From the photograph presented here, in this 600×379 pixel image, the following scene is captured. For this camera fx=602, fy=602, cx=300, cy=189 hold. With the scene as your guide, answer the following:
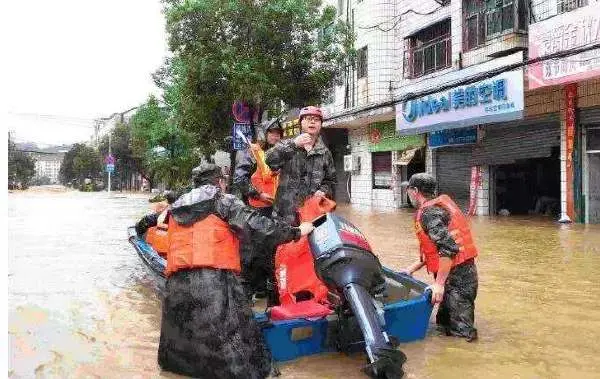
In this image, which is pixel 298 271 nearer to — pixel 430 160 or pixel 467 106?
pixel 467 106

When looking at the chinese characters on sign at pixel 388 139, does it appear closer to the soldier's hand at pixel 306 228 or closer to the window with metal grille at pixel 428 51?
the window with metal grille at pixel 428 51

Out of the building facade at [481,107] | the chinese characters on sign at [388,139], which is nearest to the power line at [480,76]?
the building facade at [481,107]

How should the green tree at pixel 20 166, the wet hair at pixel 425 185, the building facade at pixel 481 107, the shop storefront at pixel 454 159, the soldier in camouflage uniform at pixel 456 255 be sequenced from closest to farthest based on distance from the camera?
the soldier in camouflage uniform at pixel 456 255
the wet hair at pixel 425 185
the building facade at pixel 481 107
the shop storefront at pixel 454 159
the green tree at pixel 20 166

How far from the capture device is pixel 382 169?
878 inches

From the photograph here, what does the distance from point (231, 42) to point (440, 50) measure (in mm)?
6906

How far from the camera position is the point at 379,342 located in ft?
11.2

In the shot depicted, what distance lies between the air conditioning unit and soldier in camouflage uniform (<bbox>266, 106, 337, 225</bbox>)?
18.8 metres

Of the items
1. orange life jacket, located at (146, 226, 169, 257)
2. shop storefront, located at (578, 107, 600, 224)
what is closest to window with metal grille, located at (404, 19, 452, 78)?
shop storefront, located at (578, 107, 600, 224)

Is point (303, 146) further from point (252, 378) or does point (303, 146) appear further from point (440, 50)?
point (440, 50)

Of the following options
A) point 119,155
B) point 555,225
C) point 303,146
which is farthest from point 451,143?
point 119,155

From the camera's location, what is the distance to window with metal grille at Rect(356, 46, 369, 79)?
21609 mm

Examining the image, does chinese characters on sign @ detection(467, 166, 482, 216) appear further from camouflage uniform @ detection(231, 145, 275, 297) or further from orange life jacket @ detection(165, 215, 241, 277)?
orange life jacket @ detection(165, 215, 241, 277)

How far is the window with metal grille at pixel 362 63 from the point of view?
21.6 meters

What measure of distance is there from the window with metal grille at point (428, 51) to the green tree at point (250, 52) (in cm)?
376
